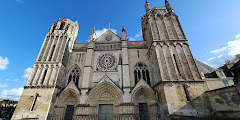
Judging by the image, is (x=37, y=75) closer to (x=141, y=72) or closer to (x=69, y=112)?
(x=69, y=112)

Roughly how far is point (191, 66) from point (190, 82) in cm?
189

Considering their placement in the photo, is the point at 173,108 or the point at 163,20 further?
the point at 163,20

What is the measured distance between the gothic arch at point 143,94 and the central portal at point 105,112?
2940 millimetres

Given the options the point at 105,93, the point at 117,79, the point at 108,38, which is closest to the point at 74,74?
the point at 105,93

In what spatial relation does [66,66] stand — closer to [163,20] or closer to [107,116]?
[107,116]

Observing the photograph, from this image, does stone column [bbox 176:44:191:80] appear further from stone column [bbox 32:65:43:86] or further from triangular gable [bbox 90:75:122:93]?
stone column [bbox 32:65:43:86]

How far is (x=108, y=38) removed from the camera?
55.5ft

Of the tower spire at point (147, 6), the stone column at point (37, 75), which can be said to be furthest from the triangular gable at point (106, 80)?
the tower spire at point (147, 6)

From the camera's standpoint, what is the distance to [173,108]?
8.76 m

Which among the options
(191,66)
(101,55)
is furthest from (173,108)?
(101,55)

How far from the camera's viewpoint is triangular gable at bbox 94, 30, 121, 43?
1652cm

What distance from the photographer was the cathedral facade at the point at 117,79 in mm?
9789

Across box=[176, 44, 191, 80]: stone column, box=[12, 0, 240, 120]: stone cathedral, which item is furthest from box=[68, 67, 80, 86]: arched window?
box=[176, 44, 191, 80]: stone column

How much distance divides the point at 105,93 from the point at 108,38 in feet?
29.0
